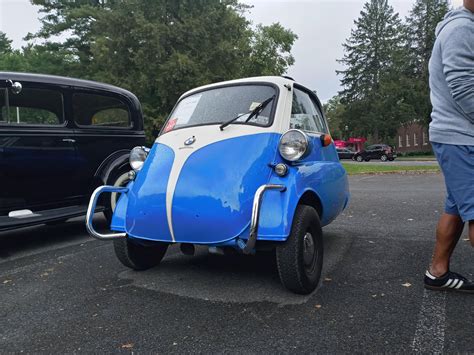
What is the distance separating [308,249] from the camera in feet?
10.8

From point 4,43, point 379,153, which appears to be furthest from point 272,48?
point 4,43

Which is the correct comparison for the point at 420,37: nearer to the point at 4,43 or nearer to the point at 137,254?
the point at 4,43

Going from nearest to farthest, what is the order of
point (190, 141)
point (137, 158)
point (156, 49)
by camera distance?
point (190, 141) < point (137, 158) < point (156, 49)

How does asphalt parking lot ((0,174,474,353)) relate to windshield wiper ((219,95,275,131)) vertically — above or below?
below

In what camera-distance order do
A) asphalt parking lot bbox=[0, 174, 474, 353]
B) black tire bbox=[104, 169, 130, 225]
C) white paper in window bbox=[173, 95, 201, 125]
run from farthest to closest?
black tire bbox=[104, 169, 130, 225] < white paper in window bbox=[173, 95, 201, 125] < asphalt parking lot bbox=[0, 174, 474, 353]

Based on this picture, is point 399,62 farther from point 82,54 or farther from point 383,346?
point 383,346

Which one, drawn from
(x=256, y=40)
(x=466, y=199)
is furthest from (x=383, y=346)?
(x=256, y=40)

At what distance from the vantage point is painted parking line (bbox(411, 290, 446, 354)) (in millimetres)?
2320

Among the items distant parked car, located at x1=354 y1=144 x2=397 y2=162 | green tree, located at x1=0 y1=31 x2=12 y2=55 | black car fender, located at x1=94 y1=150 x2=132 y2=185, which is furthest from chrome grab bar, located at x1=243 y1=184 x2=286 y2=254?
green tree, located at x1=0 y1=31 x2=12 y2=55

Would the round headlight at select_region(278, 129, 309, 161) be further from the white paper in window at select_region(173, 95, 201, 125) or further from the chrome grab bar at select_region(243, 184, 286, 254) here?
the white paper in window at select_region(173, 95, 201, 125)

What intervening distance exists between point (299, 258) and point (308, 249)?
0.29 metres

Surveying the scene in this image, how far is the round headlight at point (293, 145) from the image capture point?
3264 millimetres

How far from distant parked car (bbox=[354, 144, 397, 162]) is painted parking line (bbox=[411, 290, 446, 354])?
122ft

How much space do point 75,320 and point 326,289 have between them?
187 centimetres
